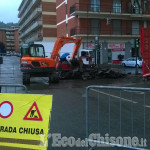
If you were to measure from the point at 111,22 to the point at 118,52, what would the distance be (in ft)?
15.6

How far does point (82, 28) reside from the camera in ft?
131

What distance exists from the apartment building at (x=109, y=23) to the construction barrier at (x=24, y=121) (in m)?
35.9

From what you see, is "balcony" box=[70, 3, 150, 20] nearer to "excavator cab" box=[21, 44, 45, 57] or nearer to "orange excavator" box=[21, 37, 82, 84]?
"excavator cab" box=[21, 44, 45, 57]

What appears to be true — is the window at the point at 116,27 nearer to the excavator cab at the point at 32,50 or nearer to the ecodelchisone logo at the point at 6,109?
the excavator cab at the point at 32,50

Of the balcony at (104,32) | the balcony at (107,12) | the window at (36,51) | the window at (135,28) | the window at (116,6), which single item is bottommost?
the window at (36,51)

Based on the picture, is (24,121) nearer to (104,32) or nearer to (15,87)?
(15,87)

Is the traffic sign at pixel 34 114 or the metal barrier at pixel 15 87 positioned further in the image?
the metal barrier at pixel 15 87

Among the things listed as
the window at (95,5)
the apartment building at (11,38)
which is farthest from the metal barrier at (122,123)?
the apartment building at (11,38)

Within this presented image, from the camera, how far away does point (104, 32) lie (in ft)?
136

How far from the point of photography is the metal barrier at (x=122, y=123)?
4.62 meters

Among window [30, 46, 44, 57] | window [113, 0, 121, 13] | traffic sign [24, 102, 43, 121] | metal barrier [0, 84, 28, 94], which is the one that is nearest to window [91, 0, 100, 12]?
window [113, 0, 121, 13]

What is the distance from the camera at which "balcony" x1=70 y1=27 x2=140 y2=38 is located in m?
40.0

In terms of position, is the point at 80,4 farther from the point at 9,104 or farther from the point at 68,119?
the point at 9,104

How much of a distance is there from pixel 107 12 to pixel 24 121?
38.9 metres
